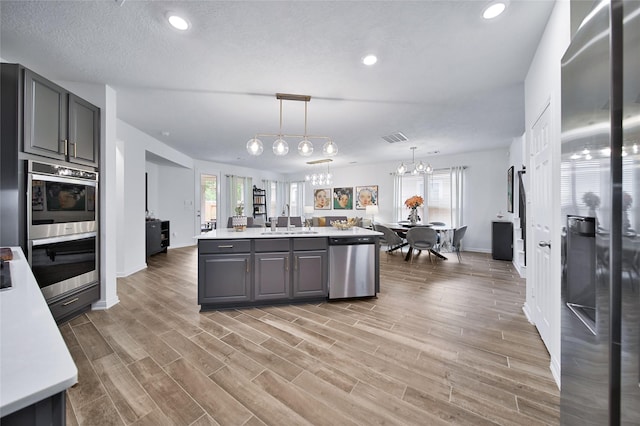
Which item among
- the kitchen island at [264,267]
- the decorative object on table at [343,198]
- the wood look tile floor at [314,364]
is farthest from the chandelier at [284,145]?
the decorative object on table at [343,198]

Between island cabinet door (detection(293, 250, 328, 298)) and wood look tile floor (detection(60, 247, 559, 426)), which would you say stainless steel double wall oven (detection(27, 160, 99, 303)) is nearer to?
wood look tile floor (detection(60, 247, 559, 426))

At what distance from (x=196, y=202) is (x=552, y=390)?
7724mm

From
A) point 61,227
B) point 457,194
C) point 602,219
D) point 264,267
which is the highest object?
point 457,194

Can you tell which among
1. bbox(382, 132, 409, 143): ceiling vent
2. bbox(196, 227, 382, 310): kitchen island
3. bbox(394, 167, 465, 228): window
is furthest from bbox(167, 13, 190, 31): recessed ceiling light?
bbox(394, 167, 465, 228): window

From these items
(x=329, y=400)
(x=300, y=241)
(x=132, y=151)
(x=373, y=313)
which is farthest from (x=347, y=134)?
(x=329, y=400)

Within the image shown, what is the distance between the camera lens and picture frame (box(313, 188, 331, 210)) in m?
9.26

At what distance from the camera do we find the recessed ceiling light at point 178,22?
1.84 m

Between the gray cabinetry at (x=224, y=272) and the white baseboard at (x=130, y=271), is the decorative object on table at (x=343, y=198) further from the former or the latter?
the gray cabinetry at (x=224, y=272)

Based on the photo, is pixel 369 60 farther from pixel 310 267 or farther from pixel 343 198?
pixel 343 198

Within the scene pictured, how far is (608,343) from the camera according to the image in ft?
2.38

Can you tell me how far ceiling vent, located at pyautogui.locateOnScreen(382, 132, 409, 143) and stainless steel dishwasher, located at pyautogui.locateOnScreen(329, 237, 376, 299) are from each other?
265 cm

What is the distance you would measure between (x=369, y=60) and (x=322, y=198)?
7121mm

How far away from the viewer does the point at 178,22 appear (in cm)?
190

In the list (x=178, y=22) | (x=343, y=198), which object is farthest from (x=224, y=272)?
(x=343, y=198)
